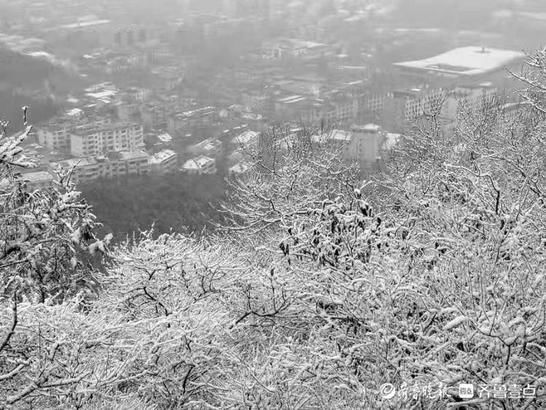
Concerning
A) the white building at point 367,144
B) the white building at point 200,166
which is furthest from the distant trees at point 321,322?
the white building at point 200,166

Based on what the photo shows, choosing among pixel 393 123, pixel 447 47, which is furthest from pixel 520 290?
pixel 447 47

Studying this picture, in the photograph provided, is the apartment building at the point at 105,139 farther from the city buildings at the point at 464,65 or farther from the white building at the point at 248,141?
the city buildings at the point at 464,65

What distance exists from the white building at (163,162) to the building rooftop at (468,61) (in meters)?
13.5

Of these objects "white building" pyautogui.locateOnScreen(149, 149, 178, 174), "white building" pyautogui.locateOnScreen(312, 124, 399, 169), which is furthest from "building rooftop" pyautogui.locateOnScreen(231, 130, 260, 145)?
"white building" pyautogui.locateOnScreen(149, 149, 178, 174)

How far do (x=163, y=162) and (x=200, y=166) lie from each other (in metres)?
1.24

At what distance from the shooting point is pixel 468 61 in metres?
33.3

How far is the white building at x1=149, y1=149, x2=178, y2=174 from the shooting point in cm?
2117

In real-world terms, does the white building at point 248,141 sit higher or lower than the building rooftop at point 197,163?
higher

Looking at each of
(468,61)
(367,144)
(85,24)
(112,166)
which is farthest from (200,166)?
(85,24)

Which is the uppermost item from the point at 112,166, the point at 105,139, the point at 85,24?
the point at 85,24

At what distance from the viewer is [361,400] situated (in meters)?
3.71

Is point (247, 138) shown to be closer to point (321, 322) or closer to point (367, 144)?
point (367, 144)

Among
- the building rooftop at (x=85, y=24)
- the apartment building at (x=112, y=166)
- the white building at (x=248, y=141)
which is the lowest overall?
the apartment building at (x=112, y=166)

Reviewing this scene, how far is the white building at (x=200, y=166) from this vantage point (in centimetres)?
2098
